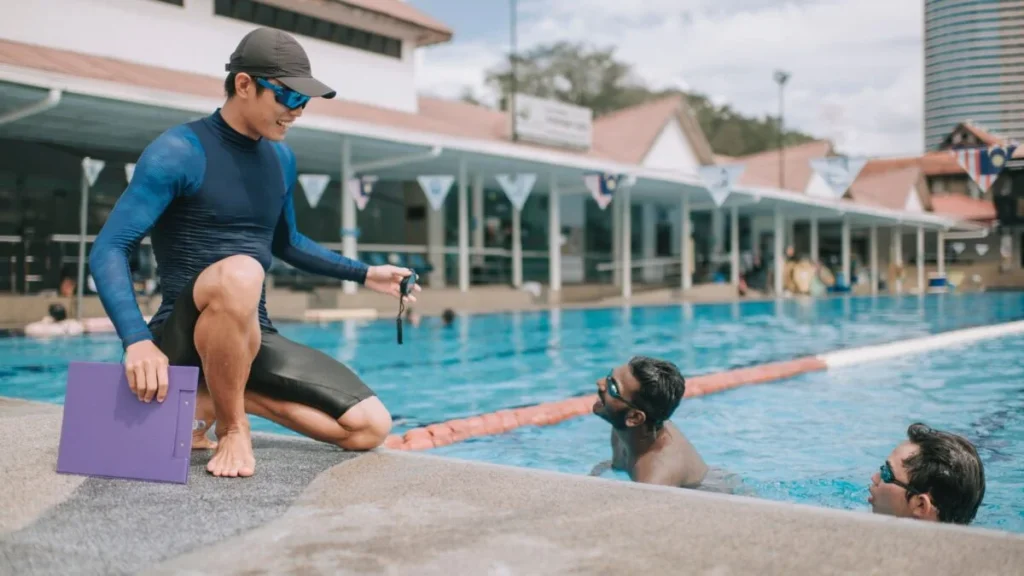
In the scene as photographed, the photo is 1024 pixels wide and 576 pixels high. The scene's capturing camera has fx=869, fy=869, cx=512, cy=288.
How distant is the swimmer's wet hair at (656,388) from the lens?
3.49m

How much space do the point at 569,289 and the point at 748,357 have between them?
36.7 ft

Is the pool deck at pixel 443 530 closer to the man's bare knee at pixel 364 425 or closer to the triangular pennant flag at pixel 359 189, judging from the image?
the man's bare knee at pixel 364 425

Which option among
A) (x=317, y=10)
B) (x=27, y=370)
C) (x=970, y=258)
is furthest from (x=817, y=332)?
(x=970, y=258)

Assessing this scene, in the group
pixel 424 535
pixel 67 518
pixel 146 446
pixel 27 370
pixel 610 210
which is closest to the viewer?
pixel 424 535

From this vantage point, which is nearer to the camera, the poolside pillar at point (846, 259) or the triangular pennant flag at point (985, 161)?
the triangular pennant flag at point (985, 161)

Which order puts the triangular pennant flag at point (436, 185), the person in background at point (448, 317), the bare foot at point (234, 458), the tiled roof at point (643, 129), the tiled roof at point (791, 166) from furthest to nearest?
the tiled roof at point (791, 166), the tiled roof at point (643, 129), the triangular pennant flag at point (436, 185), the person in background at point (448, 317), the bare foot at point (234, 458)

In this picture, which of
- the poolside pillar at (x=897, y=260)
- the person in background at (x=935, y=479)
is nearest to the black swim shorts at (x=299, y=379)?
the person in background at (x=935, y=479)

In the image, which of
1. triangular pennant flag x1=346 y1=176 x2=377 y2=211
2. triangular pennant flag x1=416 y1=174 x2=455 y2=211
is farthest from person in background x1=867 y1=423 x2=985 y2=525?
triangular pennant flag x1=416 y1=174 x2=455 y2=211

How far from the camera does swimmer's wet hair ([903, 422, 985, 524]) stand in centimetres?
264

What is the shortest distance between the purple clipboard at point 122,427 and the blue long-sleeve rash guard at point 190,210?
179 mm

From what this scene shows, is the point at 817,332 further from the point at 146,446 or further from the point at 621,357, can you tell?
the point at 146,446

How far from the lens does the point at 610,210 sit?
2617cm

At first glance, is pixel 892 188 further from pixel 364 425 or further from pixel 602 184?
pixel 364 425

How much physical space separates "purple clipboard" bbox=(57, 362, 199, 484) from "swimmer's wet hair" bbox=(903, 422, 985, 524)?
2226 millimetres
